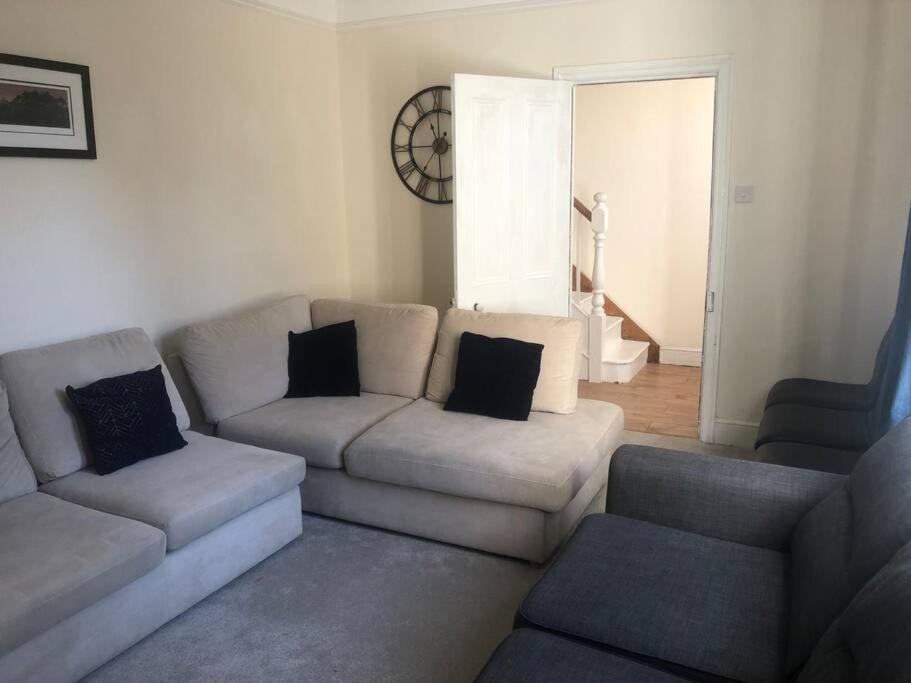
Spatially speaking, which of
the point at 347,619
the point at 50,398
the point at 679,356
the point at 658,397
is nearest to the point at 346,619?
the point at 347,619

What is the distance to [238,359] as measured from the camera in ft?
12.0

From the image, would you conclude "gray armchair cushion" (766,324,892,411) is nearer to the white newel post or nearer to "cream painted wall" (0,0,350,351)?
the white newel post

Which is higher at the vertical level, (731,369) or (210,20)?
(210,20)

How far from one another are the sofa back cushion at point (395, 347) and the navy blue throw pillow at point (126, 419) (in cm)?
110

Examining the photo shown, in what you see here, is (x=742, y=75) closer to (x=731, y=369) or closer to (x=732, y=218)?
(x=732, y=218)

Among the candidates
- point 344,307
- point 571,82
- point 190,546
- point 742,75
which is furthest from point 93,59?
point 742,75

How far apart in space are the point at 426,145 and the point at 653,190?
2.27m

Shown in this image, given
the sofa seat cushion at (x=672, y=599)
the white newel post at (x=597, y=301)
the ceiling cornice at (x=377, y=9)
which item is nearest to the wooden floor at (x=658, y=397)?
the white newel post at (x=597, y=301)

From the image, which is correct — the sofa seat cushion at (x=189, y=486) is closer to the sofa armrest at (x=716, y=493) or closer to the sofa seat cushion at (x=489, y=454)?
the sofa seat cushion at (x=489, y=454)

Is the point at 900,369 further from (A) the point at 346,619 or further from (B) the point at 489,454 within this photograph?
(A) the point at 346,619

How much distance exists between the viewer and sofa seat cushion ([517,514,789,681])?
1.72 metres

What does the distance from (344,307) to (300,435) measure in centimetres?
99

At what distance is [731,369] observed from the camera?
4.19m

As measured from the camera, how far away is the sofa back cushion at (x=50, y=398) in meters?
2.80
